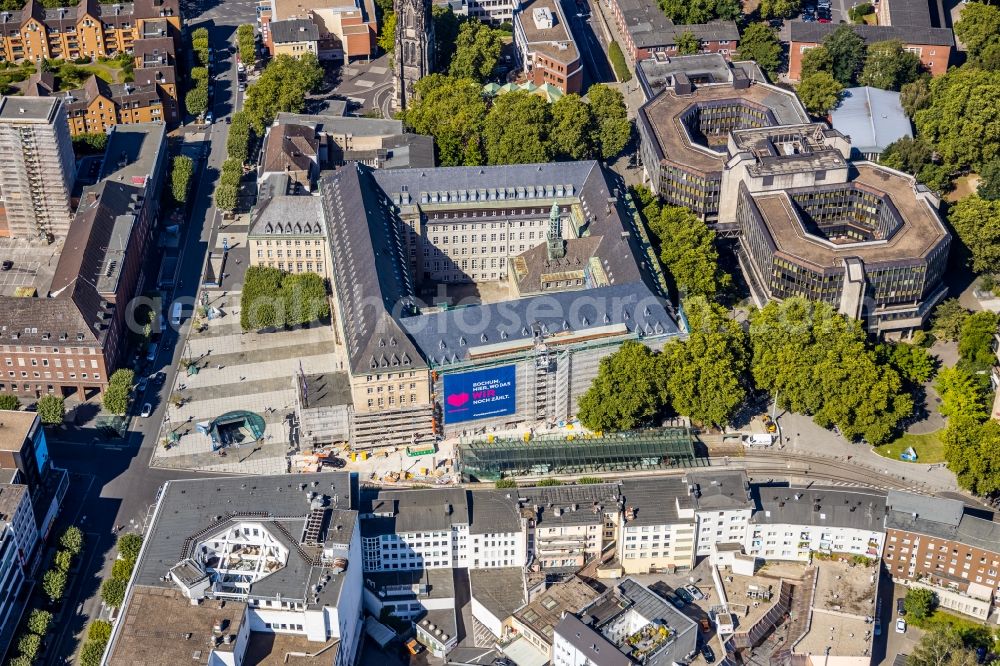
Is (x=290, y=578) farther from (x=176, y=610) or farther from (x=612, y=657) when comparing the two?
(x=612, y=657)

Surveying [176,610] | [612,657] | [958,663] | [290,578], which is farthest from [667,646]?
[176,610]

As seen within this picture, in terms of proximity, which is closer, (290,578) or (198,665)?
(198,665)

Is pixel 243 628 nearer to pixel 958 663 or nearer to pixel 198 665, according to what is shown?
pixel 198 665

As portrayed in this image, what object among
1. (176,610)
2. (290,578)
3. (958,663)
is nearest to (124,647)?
(176,610)

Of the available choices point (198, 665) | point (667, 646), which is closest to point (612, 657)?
point (667, 646)

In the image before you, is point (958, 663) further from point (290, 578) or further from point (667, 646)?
point (290, 578)

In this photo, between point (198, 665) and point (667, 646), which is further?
point (667, 646)
